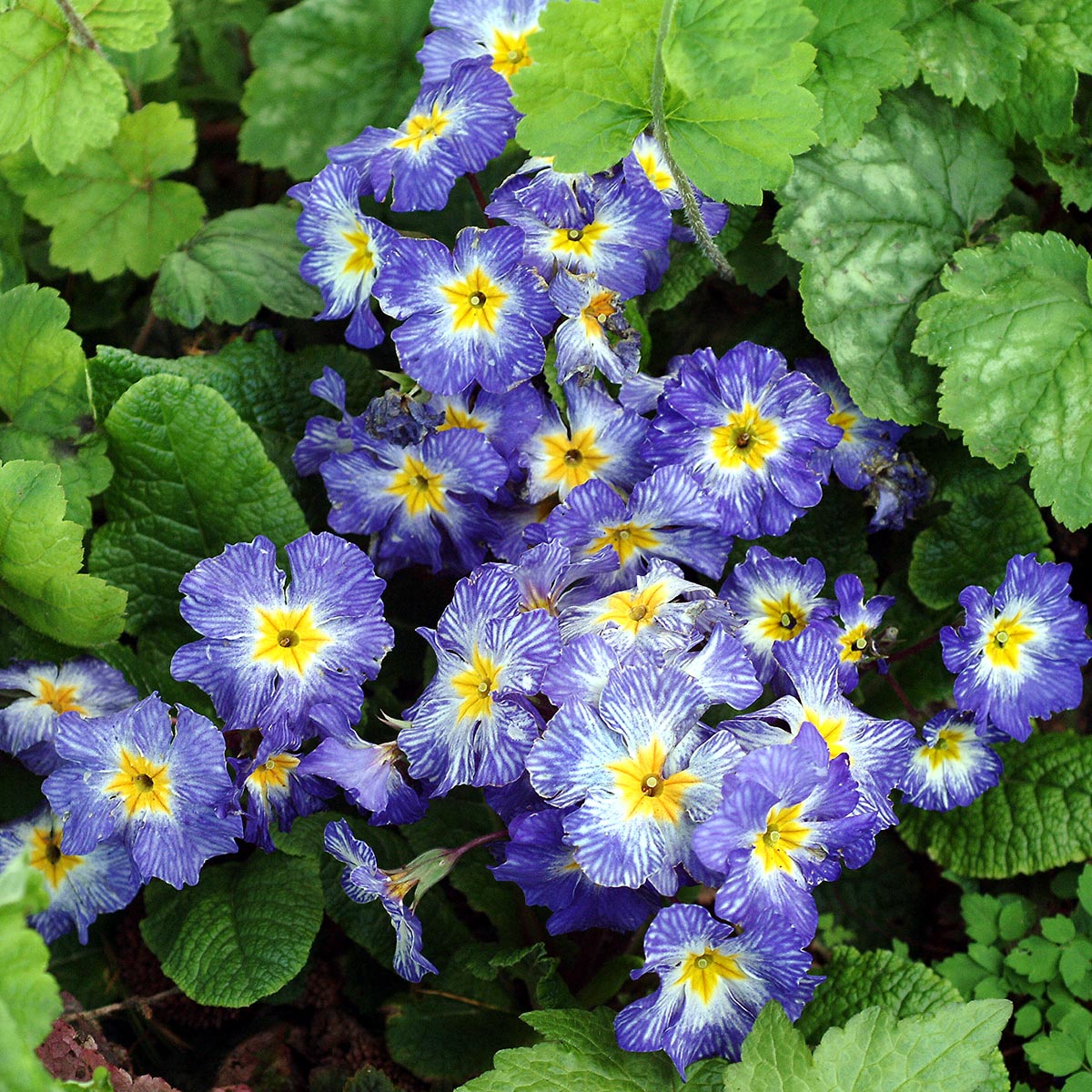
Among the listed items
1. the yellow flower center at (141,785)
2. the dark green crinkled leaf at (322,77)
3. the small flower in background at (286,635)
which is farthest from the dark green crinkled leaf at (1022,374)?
the yellow flower center at (141,785)

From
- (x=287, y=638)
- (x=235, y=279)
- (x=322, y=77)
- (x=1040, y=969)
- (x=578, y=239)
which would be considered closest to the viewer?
(x=287, y=638)

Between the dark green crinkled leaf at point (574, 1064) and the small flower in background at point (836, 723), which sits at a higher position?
the small flower in background at point (836, 723)

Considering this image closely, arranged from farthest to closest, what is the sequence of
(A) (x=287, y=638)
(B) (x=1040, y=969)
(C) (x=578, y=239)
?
(B) (x=1040, y=969), (C) (x=578, y=239), (A) (x=287, y=638)

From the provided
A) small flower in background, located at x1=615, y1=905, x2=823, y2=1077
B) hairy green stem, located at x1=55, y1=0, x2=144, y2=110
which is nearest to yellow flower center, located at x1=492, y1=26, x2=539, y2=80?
hairy green stem, located at x1=55, y1=0, x2=144, y2=110

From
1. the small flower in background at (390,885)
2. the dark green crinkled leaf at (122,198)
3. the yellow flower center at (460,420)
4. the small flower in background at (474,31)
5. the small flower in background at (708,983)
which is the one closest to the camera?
the small flower in background at (708,983)

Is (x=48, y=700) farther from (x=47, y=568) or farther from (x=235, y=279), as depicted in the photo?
(x=235, y=279)

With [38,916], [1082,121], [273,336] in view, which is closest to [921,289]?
[1082,121]

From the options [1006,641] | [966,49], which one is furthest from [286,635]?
[966,49]

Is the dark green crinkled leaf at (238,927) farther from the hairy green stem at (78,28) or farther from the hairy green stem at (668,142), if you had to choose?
the hairy green stem at (78,28)
